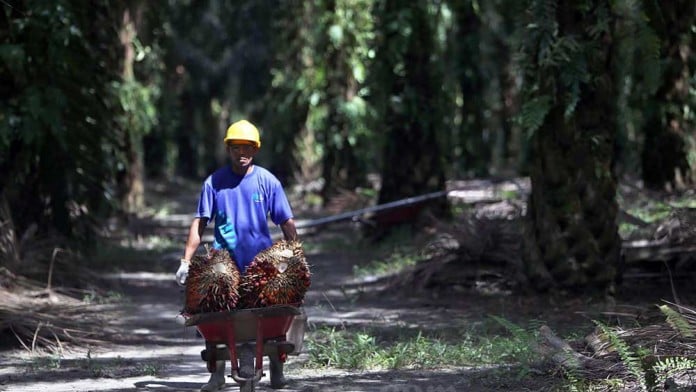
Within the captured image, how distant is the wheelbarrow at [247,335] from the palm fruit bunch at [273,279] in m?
0.09

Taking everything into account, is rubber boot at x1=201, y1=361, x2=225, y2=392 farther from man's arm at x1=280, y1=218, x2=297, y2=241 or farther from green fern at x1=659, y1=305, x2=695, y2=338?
green fern at x1=659, y1=305, x2=695, y2=338

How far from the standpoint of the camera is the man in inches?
322

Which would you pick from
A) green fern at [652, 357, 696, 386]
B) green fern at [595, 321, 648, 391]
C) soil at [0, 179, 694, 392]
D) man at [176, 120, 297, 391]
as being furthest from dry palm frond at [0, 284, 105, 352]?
green fern at [652, 357, 696, 386]

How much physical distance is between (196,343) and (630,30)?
5.73m

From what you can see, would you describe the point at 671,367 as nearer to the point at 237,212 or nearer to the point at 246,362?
the point at 246,362

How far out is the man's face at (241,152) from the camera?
8164 millimetres

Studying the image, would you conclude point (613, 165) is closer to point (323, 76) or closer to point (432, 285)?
point (432, 285)

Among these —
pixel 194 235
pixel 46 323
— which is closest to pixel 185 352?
pixel 46 323

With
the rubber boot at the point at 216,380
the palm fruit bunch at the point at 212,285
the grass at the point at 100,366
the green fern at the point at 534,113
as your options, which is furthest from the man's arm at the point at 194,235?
the green fern at the point at 534,113

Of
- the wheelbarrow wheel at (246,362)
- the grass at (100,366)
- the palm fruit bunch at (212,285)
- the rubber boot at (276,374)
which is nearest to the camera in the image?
the palm fruit bunch at (212,285)

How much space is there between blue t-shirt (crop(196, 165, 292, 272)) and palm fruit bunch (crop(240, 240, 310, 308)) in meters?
0.35

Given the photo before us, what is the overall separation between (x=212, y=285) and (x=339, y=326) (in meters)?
3.97

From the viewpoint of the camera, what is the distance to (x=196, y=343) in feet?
36.6

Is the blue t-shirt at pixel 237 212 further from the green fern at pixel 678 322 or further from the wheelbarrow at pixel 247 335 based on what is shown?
the green fern at pixel 678 322
